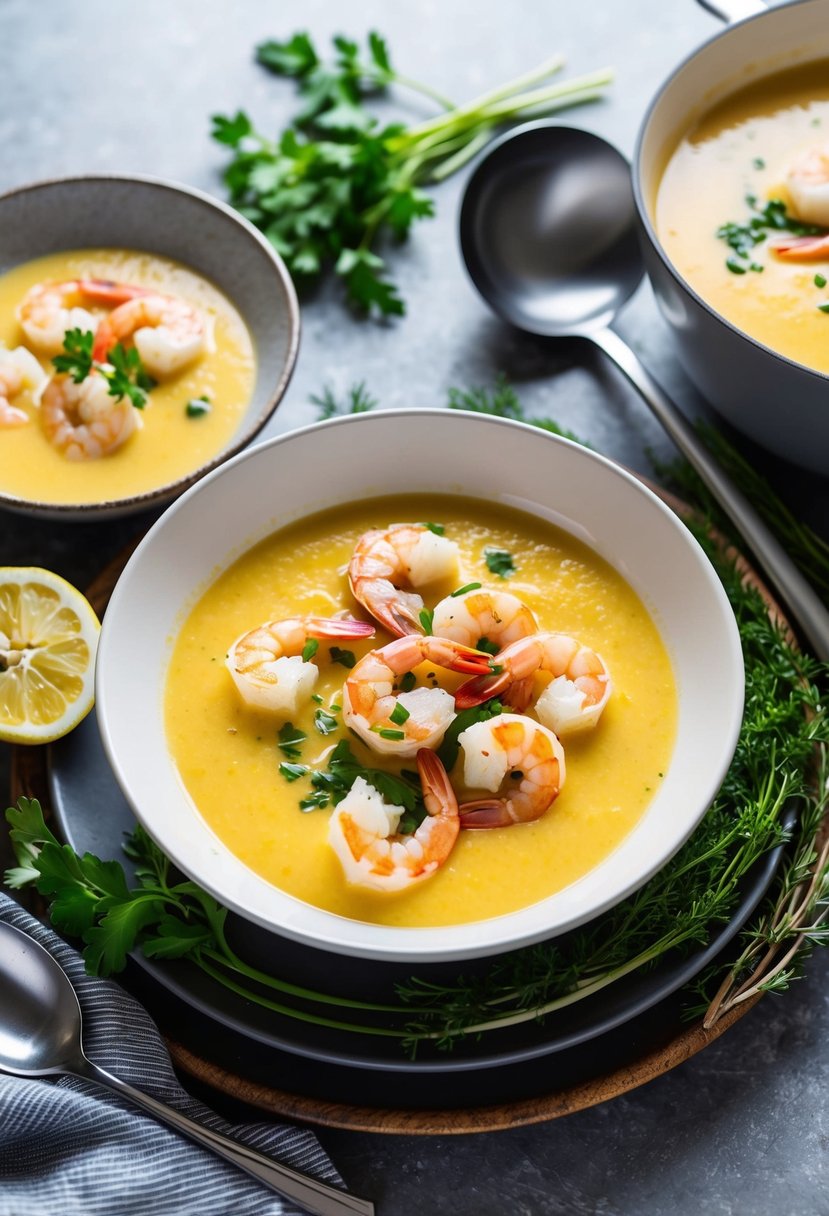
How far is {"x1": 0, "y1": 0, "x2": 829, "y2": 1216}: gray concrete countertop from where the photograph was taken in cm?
236

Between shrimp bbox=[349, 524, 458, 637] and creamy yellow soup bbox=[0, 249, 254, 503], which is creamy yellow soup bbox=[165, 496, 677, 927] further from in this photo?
creamy yellow soup bbox=[0, 249, 254, 503]

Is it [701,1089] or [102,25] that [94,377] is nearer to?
[102,25]

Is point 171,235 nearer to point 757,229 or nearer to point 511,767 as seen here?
point 757,229

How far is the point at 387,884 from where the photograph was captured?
88.3 inches

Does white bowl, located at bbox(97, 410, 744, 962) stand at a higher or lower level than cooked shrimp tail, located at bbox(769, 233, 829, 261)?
lower

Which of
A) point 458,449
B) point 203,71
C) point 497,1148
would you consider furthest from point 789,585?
point 203,71

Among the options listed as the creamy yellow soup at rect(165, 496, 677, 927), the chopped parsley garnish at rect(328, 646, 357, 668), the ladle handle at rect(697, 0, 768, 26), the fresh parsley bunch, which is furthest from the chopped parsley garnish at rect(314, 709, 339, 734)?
the ladle handle at rect(697, 0, 768, 26)

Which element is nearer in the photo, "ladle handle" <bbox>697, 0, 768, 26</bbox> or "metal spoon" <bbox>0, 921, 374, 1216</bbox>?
"metal spoon" <bbox>0, 921, 374, 1216</bbox>

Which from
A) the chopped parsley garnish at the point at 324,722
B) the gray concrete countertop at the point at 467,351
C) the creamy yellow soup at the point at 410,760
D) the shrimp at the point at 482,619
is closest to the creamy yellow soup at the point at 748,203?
the gray concrete countertop at the point at 467,351

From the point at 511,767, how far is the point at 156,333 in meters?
1.64

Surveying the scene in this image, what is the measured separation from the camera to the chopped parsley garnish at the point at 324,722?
2471 millimetres

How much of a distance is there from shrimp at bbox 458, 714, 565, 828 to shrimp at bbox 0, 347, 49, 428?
5.19 ft

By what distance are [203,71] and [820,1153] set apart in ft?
12.0

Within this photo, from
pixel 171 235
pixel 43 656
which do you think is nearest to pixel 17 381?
pixel 171 235
